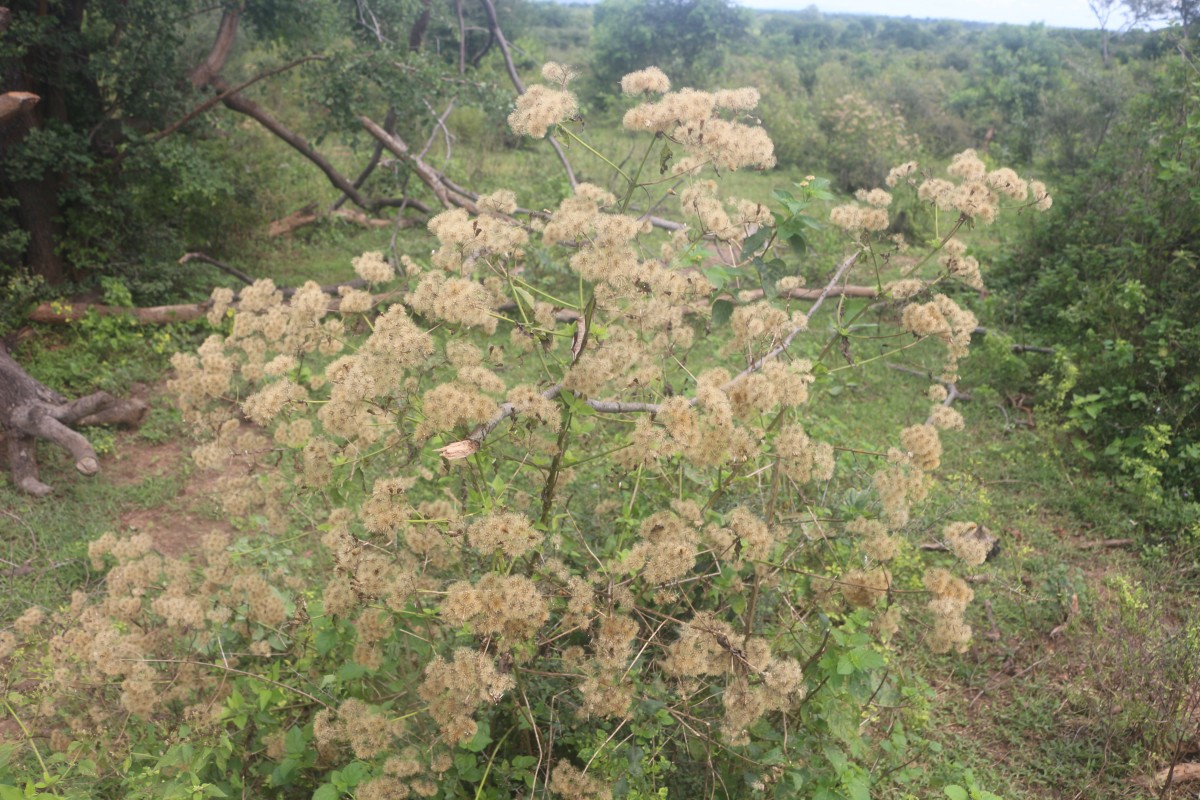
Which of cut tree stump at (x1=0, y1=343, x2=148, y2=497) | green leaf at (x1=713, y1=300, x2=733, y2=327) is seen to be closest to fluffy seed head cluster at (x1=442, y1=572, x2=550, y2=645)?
green leaf at (x1=713, y1=300, x2=733, y2=327)

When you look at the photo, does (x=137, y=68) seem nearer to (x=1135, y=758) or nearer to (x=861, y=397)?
(x=861, y=397)

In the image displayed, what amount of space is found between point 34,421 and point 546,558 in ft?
12.6

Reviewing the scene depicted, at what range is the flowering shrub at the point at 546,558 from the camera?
67.6 inches

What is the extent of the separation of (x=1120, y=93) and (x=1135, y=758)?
9317 millimetres

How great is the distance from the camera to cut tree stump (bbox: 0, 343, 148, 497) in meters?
4.23

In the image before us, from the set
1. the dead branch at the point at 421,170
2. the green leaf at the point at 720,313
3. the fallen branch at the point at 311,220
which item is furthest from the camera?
the fallen branch at the point at 311,220

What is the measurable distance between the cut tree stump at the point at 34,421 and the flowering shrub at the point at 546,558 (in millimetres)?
2315

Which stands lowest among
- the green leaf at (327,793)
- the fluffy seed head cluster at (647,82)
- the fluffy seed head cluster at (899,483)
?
the green leaf at (327,793)

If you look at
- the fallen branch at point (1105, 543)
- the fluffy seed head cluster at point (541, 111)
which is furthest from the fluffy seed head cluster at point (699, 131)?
the fallen branch at point (1105, 543)

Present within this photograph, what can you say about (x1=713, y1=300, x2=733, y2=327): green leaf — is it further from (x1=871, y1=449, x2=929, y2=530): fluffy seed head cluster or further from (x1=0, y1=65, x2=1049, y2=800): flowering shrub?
(x1=871, y1=449, x2=929, y2=530): fluffy seed head cluster

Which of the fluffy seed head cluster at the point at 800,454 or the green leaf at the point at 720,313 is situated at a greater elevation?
the green leaf at the point at 720,313

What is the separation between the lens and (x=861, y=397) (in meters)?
5.64

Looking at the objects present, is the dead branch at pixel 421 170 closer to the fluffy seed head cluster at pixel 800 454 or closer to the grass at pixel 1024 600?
the grass at pixel 1024 600

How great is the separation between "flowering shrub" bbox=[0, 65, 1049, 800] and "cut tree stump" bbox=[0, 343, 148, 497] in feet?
7.60
